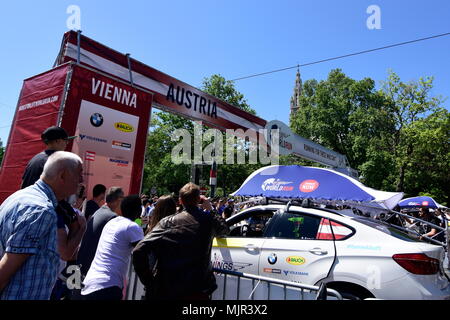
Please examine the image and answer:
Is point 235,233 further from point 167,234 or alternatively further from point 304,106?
point 304,106

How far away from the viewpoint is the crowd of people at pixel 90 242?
63.7 inches

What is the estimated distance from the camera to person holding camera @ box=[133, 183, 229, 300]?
249 cm

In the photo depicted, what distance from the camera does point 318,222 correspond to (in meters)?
4.22

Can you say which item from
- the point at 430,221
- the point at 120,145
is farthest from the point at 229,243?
the point at 430,221

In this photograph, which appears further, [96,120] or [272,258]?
[96,120]

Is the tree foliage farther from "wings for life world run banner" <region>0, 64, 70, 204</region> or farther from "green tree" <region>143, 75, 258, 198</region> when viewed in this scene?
"wings for life world run banner" <region>0, 64, 70, 204</region>

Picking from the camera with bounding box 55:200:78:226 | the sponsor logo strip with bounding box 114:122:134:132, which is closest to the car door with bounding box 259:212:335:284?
the camera with bounding box 55:200:78:226

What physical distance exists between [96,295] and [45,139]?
5.74 ft

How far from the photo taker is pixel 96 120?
5.01 m

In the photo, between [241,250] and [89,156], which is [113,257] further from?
[89,156]

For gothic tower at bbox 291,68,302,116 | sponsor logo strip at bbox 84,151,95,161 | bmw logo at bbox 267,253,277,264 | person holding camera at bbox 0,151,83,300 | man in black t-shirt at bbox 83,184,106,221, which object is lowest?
bmw logo at bbox 267,253,277,264

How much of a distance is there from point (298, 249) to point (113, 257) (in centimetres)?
237

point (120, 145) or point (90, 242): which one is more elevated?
point (120, 145)
